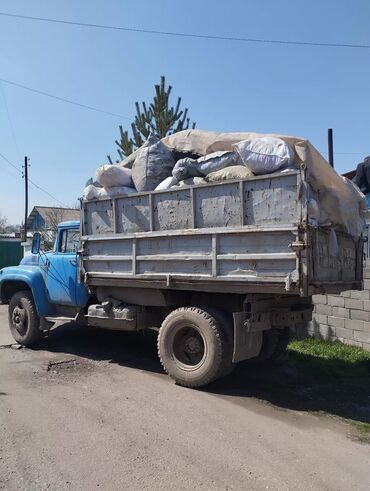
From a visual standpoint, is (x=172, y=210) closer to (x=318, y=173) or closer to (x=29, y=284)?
(x=318, y=173)

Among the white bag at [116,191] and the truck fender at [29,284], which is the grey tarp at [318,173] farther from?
the truck fender at [29,284]

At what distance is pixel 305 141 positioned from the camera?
18.7 feet

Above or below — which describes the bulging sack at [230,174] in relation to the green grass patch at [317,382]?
above

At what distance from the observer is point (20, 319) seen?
28.2 ft

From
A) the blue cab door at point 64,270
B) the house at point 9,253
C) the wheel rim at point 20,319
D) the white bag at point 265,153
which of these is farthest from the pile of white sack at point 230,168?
the house at point 9,253

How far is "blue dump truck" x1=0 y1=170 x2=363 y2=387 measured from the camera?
214 inches

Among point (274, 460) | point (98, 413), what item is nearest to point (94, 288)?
point (98, 413)

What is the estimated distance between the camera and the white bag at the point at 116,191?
23.1 feet

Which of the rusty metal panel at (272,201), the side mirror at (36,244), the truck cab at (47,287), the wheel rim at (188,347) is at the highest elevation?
the rusty metal panel at (272,201)

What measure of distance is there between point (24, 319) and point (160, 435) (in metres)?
4.78

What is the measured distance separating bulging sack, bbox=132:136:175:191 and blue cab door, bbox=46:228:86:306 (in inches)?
69.9

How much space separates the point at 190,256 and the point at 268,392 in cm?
200

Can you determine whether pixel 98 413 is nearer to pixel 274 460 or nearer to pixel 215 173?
pixel 274 460

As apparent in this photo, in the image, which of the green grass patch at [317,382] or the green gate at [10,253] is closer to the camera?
the green grass patch at [317,382]
